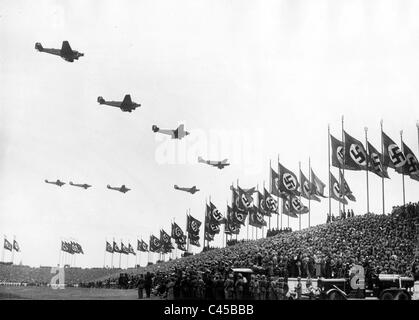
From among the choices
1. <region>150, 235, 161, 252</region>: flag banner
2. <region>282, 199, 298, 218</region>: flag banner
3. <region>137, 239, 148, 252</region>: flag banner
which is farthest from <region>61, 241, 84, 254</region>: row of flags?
<region>282, 199, 298, 218</region>: flag banner

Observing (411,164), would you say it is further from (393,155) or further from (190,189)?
(190,189)

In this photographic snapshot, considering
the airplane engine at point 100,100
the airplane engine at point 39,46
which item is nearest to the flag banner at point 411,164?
the airplane engine at point 100,100

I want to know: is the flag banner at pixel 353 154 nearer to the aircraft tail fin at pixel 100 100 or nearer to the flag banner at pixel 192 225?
the aircraft tail fin at pixel 100 100

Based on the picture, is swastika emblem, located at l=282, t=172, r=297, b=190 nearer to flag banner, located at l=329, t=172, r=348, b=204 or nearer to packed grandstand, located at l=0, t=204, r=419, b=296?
flag banner, located at l=329, t=172, r=348, b=204

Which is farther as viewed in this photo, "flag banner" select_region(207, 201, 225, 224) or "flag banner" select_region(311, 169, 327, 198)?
"flag banner" select_region(207, 201, 225, 224)
